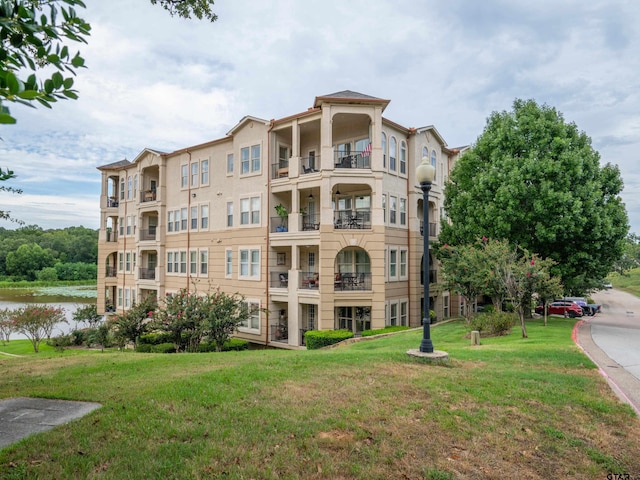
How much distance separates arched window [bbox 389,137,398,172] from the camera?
23.0m

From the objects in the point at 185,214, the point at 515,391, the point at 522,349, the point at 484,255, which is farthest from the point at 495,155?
the point at 185,214

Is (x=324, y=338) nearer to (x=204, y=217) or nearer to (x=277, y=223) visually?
(x=277, y=223)

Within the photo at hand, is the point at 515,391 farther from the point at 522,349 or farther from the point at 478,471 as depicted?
the point at 522,349

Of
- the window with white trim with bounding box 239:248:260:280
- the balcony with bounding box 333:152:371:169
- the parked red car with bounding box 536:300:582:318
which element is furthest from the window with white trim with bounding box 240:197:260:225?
the parked red car with bounding box 536:300:582:318

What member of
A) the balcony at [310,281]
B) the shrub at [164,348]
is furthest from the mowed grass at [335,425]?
the balcony at [310,281]

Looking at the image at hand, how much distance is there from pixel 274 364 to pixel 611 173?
20238mm

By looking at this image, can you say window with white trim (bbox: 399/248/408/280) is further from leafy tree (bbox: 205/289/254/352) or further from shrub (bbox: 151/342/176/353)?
shrub (bbox: 151/342/176/353)

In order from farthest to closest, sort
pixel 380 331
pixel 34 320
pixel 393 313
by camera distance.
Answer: pixel 34 320, pixel 393 313, pixel 380 331

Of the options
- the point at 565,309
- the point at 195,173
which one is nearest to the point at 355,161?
the point at 195,173

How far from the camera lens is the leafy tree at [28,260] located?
77.5 meters

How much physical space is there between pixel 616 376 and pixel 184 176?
1056 inches

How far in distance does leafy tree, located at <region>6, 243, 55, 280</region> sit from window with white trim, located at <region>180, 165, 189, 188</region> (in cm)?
6617

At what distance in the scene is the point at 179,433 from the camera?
5.33 m

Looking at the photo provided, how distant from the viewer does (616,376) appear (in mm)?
9008
